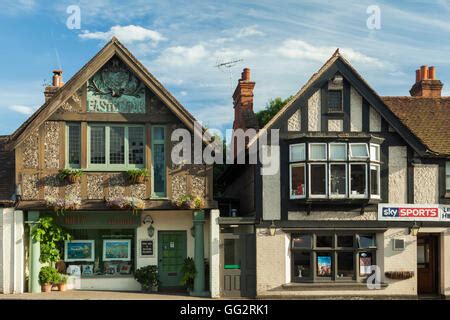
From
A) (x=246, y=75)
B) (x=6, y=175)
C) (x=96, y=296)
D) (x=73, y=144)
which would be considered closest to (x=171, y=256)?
(x=96, y=296)

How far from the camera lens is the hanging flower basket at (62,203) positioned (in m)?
20.8

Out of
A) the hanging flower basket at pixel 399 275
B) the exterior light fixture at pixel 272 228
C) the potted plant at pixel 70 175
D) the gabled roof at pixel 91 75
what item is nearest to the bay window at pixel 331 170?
the exterior light fixture at pixel 272 228

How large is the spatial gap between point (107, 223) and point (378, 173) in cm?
910

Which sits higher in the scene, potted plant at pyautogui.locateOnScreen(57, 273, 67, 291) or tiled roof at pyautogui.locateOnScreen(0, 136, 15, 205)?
tiled roof at pyautogui.locateOnScreen(0, 136, 15, 205)

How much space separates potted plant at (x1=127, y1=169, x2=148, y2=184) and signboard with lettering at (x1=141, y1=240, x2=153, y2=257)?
8.37ft

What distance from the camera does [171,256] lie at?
22891mm

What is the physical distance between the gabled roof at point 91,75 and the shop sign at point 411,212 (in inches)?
271

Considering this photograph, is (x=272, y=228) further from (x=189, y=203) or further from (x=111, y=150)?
(x=111, y=150)

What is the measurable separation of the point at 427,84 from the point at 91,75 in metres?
13.1

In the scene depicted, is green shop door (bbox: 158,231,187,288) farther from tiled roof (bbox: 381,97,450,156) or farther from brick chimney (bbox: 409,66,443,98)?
brick chimney (bbox: 409,66,443,98)

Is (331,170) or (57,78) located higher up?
(57,78)

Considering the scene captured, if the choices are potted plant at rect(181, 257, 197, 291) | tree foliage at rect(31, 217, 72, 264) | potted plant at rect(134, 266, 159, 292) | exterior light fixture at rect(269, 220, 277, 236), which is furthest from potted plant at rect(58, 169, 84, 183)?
exterior light fixture at rect(269, 220, 277, 236)

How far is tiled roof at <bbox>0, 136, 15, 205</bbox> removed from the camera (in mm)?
21547

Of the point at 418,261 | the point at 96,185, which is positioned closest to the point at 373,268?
the point at 418,261
